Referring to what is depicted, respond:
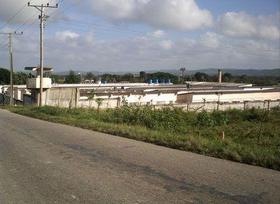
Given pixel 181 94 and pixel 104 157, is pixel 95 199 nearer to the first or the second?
pixel 104 157

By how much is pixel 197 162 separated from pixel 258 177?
73.5 inches

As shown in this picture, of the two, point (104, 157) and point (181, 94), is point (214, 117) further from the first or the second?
point (181, 94)

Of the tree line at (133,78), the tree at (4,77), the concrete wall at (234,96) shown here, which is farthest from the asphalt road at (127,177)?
the tree at (4,77)

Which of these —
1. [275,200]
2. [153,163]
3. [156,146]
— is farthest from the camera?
[156,146]

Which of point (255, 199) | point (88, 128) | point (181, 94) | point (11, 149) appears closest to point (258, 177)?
point (255, 199)

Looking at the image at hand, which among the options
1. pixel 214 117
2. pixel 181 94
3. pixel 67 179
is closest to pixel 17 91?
pixel 181 94

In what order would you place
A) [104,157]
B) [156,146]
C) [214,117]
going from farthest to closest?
[214,117], [156,146], [104,157]

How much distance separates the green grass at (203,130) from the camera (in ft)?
37.8

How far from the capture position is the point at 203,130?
21.6m

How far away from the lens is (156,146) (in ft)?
44.2

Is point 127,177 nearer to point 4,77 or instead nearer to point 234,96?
point 234,96

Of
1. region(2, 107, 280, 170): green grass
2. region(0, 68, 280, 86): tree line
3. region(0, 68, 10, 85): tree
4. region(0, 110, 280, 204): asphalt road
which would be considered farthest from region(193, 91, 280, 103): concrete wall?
region(0, 68, 10, 85): tree

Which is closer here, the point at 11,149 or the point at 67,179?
the point at 67,179

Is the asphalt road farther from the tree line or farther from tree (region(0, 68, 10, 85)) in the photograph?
tree (region(0, 68, 10, 85))
